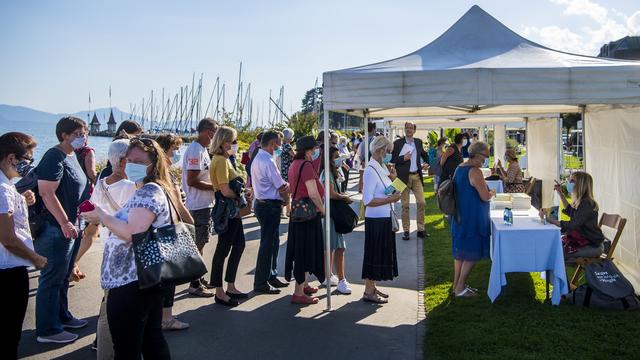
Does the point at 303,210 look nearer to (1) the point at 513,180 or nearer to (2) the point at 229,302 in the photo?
(2) the point at 229,302

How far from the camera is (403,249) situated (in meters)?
9.23

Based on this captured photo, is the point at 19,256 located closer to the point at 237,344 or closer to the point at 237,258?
the point at 237,344

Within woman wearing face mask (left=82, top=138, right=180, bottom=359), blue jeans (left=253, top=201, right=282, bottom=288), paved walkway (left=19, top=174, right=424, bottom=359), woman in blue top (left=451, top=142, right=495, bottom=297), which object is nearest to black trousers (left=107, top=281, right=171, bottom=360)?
woman wearing face mask (left=82, top=138, right=180, bottom=359)

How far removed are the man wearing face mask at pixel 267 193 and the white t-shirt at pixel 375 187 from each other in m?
0.92

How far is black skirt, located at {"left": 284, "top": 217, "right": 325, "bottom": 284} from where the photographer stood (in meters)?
6.34

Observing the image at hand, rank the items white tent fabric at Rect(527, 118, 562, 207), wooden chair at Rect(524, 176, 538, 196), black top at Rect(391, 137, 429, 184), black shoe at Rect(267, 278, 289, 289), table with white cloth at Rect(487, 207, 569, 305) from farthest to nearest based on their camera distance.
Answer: wooden chair at Rect(524, 176, 538, 196)
white tent fabric at Rect(527, 118, 562, 207)
black top at Rect(391, 137, 429, 184)
black shoe at Rect(267, 278, 289, 289)
table with white cloth at Rect(487, 207, 569, 305)

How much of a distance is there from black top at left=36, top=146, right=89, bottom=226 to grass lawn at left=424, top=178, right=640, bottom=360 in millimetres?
3434

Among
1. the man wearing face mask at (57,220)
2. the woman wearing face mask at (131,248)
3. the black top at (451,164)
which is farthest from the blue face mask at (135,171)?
the black top at (451,164)

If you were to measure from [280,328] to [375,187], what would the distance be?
171 centimetres

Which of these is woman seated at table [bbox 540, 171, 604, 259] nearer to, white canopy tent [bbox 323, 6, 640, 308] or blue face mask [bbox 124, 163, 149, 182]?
white canopy tent [bbox 323, 6, 640, 308]

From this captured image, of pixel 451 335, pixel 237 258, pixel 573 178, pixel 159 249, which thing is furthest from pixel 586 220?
pixel 159 249

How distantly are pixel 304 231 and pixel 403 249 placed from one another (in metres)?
3.25

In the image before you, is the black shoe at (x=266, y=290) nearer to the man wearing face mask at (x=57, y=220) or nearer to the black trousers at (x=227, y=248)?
the black trousers at (x=227, y=248)

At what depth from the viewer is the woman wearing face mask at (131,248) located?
10.7ft
